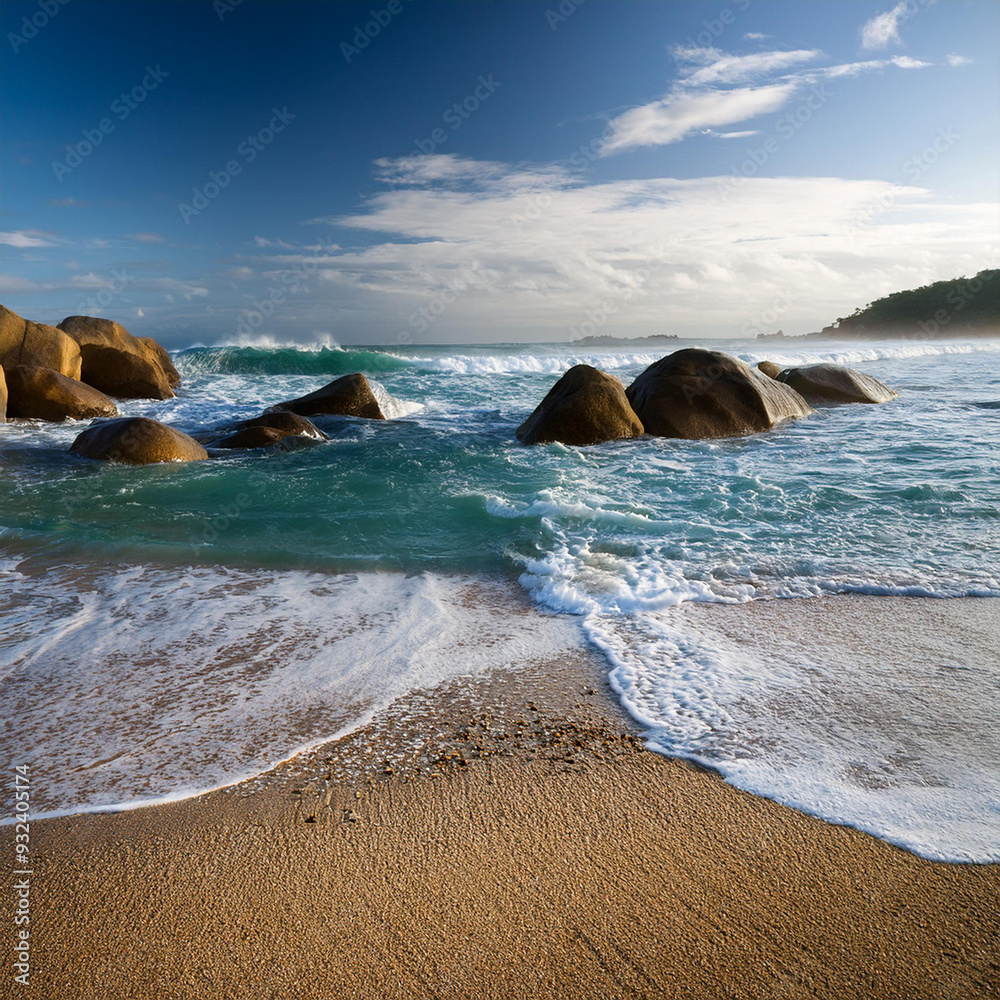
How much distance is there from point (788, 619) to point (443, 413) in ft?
36.2

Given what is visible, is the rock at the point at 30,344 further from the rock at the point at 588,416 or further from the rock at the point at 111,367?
the rock at the point at 588,416

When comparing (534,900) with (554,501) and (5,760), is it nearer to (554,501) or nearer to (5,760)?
(5,760)

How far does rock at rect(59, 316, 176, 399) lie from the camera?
51.8ft

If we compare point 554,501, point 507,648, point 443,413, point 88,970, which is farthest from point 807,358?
point 88,970

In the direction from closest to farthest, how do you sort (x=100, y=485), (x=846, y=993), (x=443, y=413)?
1. (x=846, y=993)
2. (x=100, y=485)
3. (x=443, y=413)

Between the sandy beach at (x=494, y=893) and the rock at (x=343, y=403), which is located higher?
the rock at (x=343, y=403)

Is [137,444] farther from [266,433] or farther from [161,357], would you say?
[161,357]

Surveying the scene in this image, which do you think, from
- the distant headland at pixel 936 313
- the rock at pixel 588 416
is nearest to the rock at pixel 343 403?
the rock at pixel 588 416

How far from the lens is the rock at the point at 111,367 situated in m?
15.8

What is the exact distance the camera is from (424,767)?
246 cm

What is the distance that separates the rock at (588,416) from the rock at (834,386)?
17.7 feet

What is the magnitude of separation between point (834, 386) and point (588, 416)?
6.62 metres

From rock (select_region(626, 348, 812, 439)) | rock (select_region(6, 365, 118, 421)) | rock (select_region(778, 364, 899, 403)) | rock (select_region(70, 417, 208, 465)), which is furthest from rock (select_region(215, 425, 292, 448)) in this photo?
rock (select_region(778, 364, 899, 403))

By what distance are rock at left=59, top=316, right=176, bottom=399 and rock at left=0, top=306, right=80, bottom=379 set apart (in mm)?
1625
